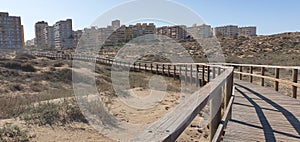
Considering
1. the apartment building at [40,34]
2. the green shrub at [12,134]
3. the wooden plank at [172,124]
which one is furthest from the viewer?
the apartment building at [40,34]

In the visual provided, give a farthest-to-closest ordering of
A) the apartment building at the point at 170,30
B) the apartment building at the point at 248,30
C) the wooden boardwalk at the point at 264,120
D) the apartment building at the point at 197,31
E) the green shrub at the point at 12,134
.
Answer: the apartment building at the point at 248,30 → the apartment building at the point at 197,31 → the apartment building at the point at 170,30 → the green shrub at the point at 12,134 → the wooden boardwalk at the point at 264,120

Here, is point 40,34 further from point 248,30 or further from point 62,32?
point 248,30

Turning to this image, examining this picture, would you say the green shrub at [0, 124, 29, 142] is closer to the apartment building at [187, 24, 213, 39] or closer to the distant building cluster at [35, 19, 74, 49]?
the apartment building at [187, 24, 213, 39]

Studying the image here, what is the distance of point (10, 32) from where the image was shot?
82.6m

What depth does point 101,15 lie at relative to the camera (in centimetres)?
680

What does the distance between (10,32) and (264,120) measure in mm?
93758

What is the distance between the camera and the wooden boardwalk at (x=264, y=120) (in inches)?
135

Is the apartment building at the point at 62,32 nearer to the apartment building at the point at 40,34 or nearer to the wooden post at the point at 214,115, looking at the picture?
the apartment building at the point at 40,34

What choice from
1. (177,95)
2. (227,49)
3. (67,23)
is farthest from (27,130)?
(67,23)

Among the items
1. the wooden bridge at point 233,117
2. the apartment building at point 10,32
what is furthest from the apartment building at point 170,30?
the apartment building at point 10,32

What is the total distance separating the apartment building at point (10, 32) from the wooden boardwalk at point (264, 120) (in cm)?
9049

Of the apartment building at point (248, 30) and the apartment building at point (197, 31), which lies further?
the apartment building at point (248, 30)

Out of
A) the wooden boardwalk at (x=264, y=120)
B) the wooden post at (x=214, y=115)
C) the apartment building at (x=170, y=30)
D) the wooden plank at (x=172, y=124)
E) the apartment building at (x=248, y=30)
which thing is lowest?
the wooden boardwalk at (x=264, y=120)

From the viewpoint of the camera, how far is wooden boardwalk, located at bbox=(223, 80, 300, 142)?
3.44m
